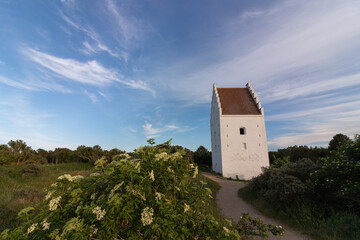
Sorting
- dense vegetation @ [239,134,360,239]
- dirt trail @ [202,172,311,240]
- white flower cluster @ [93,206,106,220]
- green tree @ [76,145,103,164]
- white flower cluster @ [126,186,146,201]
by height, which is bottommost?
dirt trail @ [202,172,311,240]

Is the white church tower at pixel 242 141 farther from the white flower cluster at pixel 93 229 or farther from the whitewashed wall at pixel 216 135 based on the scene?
the white flower cluster at pixel 93 229

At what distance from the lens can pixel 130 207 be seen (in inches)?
101

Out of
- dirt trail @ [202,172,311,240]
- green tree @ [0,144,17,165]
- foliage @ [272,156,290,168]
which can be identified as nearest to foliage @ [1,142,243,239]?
dirt trail @ [202,172,311,240]

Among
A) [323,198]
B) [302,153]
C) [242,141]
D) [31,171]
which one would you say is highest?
[242,141]

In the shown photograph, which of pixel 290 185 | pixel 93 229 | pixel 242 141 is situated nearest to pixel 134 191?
pixel 93 229

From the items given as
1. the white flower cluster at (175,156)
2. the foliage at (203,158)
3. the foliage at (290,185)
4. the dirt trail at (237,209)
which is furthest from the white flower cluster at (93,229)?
the foliage at (203,158)

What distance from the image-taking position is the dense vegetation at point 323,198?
7.58 metres

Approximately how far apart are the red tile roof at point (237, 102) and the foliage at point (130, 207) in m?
23.6

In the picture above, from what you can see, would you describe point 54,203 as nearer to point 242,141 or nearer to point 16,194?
point 16,194

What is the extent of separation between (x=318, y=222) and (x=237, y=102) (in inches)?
811

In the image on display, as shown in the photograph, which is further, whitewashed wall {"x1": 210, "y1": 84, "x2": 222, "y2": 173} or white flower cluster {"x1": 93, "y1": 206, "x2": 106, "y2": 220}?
whitewashed wall {"x1": 210, "y1": 84, "x2": 222, "y2": 173}

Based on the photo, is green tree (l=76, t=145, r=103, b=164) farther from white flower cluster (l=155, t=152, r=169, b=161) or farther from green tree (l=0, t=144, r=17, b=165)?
white flower cluster (l=155, t=152, r=169, b=161)

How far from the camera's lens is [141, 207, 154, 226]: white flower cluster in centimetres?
246

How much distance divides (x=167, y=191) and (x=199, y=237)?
0.98 meters
